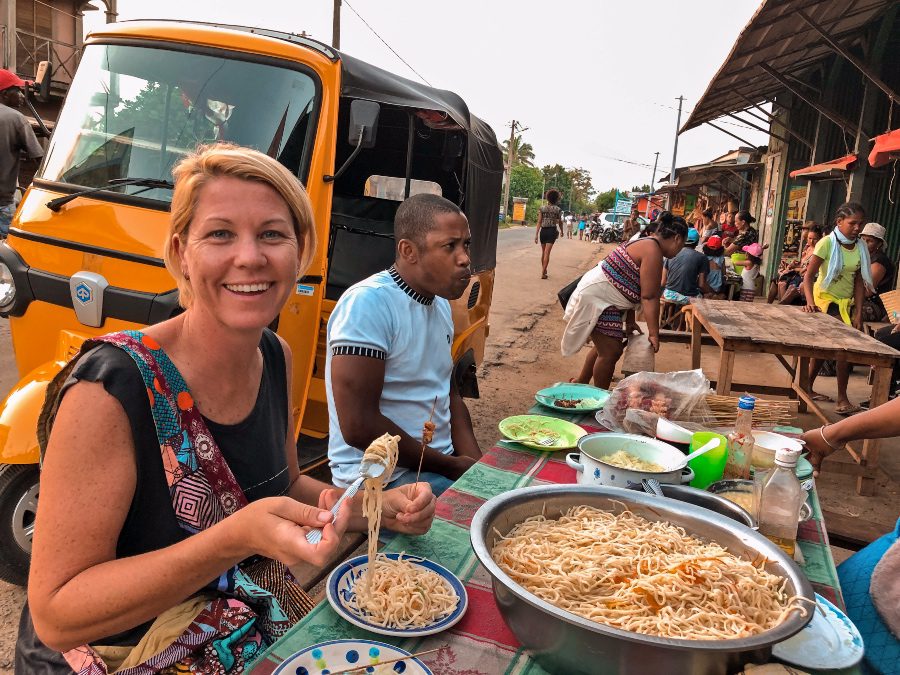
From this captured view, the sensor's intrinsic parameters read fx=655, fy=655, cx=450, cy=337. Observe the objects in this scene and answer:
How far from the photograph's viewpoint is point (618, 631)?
3.70 feet

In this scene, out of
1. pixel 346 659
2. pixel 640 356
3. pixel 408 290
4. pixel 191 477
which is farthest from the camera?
pixel 640 356

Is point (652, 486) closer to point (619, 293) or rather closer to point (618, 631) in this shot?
point (618, 631)

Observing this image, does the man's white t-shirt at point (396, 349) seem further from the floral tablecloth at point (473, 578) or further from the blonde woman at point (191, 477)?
the blonde woman at point (191, 477)

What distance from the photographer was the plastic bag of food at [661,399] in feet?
9.69

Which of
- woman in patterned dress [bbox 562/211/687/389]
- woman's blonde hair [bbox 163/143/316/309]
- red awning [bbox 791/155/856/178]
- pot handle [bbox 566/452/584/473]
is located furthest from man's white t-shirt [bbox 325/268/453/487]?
red awning [bbox 791/155/856/178]

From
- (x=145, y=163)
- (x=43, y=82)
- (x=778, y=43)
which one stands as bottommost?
(x=145, y=163)

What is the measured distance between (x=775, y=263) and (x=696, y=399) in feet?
45.7

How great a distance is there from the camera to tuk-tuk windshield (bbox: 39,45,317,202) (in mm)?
3488

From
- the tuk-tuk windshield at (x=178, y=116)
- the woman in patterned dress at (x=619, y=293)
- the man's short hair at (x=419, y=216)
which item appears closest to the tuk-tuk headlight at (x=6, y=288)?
the tuk-tuk windshield at (x=178, y=116)

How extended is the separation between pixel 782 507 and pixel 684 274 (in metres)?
8.92

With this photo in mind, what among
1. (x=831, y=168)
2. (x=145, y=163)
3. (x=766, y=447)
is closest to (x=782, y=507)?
(x=766, y=447)

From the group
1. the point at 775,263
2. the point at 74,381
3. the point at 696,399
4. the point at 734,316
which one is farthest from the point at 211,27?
the point at 775,263

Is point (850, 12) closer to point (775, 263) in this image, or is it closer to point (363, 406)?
point (775, 263)

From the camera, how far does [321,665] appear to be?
125cm
